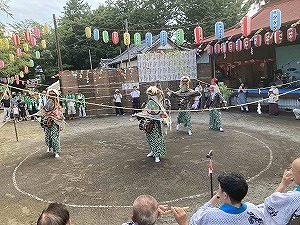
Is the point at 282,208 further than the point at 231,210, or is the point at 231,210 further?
the point at 282,208

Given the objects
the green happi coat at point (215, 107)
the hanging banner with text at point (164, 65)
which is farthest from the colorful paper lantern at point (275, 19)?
the hanging banner with text at point (164, 65)

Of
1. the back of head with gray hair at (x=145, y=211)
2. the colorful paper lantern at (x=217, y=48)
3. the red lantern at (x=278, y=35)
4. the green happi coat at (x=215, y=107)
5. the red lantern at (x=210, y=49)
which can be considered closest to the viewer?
the back of head with gray hair at (x=145, y=211)

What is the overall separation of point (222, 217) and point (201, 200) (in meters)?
2.87

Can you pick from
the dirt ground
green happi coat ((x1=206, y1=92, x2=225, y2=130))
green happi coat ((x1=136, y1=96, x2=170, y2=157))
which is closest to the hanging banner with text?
the dirt ground

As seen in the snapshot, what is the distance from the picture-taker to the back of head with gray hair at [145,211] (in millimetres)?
2223

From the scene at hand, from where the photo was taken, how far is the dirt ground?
16.8ft

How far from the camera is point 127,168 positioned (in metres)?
6.85

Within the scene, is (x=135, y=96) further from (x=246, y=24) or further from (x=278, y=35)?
(x=278, y=35)

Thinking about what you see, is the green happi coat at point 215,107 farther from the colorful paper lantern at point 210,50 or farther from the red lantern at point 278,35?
the colorful paper lantern at point 210,50

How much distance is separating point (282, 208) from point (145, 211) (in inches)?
43.2

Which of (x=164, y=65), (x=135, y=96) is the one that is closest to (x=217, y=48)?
(x=164, y=65)

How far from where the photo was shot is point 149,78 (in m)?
15.5

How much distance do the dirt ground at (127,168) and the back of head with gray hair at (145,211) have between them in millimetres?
2323

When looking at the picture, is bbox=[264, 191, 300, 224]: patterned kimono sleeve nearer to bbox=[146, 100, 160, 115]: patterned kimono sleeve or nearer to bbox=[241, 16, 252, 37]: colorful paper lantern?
bbox=[146, 100, 160, 115]: patterned kimono sleeve
